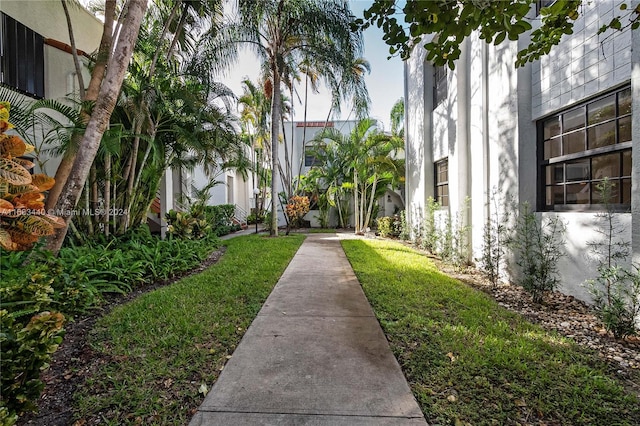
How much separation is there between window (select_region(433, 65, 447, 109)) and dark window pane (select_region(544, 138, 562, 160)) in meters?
4.10

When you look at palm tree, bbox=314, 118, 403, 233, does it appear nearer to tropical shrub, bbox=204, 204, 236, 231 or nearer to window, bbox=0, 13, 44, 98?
tropical shrub, bbox=204, 204, 236, 231

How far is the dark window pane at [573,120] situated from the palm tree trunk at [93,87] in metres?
7.08

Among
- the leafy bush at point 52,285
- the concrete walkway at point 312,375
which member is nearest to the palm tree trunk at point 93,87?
the leafy bush at point 52,285

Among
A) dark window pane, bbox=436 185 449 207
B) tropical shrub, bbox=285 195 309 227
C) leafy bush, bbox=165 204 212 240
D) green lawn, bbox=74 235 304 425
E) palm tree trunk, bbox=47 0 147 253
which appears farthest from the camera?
tropical shrub, bbox=285 195 309 227

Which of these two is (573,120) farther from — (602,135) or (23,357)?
(23,357)

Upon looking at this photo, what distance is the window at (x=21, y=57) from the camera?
6113 millimetres

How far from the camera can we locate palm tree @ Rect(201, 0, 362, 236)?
969 centimetres

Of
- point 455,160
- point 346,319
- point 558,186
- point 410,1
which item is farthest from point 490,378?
point 455,160

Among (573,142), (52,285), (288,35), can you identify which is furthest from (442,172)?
(52,285)

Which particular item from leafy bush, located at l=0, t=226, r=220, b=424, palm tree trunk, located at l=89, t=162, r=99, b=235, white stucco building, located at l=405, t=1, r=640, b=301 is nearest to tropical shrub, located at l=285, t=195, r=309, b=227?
leafy bush, located at l=0, t=226, r=220, b=424

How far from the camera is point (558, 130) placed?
15.7 feet

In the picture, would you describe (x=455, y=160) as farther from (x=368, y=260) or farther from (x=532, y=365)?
(x=532, y=365)

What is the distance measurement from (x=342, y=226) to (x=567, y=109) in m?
13.5

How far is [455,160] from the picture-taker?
727cm
